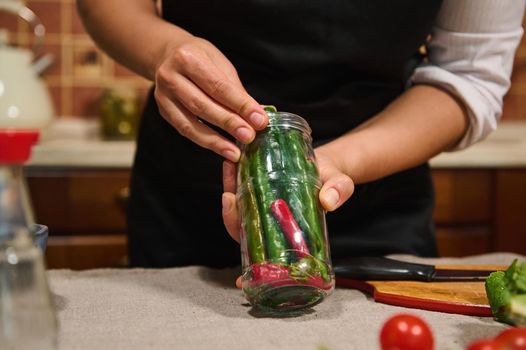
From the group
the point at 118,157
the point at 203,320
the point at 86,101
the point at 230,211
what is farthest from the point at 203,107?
the point at 86,101

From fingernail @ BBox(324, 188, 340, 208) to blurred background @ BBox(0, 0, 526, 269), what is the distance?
3.36ft

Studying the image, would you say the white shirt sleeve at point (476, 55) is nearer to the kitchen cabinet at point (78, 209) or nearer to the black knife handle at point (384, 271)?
the black knife handle at point (384, 271)

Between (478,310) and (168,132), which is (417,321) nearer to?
(478,310)

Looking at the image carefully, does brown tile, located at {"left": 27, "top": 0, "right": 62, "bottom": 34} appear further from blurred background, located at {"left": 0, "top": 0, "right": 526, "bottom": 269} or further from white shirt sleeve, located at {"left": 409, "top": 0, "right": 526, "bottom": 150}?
white shirt sleeve, located at {"left": 409, "top": 0, "right": 526, "bottom": 150}

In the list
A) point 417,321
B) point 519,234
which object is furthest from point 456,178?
point 417,321

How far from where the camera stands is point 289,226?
65cm

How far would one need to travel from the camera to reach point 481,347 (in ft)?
1.59

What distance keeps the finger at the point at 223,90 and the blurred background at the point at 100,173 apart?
3.13 ft

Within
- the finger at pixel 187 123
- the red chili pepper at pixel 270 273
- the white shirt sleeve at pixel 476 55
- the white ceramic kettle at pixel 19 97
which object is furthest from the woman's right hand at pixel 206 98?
the white shirt sleeve at pixel 476 55

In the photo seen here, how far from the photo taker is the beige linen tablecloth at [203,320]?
58 cm

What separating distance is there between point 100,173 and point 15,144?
1203mm

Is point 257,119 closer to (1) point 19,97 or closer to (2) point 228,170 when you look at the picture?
(2) point 228,170

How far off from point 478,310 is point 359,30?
0.42 m

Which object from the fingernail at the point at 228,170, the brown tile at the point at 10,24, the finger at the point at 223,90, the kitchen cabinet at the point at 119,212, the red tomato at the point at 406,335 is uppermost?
the brown tile at the point at 10,24
